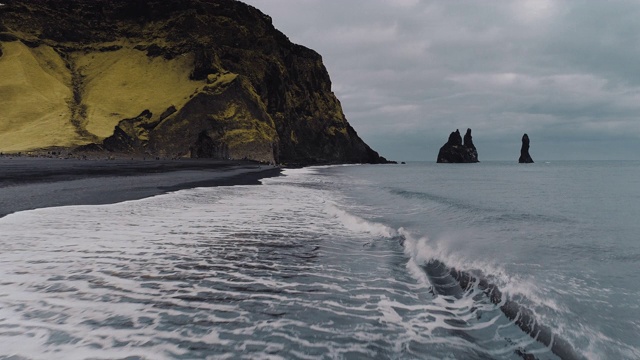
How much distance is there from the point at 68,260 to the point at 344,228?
8607mm

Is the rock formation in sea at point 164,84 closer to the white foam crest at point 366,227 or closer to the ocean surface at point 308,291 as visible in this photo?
A: the white foam crest at point 366,227

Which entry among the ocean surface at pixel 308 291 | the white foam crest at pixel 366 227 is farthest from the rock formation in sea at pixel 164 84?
the ocean surface at pixel 308 291

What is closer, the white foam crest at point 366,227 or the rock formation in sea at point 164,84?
the white foam crest at point 366,227

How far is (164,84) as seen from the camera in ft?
362

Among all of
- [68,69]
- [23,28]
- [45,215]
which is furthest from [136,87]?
[45,215]

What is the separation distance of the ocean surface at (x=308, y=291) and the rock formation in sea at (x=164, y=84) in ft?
281

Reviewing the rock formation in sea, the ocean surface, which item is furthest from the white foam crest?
the rock formation in sea

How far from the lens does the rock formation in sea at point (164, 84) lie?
93.8 meters

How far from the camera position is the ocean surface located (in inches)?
186

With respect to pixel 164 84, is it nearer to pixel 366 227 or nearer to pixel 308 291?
pixel 366 227

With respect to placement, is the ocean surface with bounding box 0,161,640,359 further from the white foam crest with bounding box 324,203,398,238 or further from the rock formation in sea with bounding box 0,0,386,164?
the rock formation in sea with bounding box 0,0,386,164

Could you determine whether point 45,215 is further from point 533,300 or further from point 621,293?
point 621,293

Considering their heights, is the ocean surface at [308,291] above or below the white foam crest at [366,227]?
above

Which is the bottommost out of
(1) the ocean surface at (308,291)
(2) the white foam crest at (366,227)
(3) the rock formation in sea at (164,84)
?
(2) the white foam crest at (366,227)
